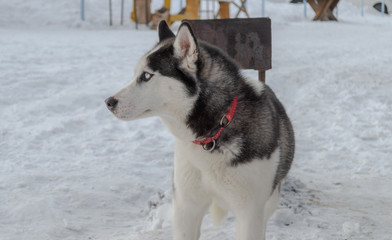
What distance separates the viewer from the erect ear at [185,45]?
2431mm

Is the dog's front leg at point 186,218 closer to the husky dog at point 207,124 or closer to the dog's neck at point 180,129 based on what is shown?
the husky dog at point 207,124

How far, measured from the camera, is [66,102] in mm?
7125

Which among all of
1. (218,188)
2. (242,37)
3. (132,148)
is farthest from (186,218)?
(132,148)

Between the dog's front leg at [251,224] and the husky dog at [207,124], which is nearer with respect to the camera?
the husky dog at [207,124]

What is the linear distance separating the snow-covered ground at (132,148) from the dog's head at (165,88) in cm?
127

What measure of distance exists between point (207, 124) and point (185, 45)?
1.36ft

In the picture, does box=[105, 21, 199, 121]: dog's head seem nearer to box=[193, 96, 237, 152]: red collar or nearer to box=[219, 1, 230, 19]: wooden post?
box=[193, 96, 237, 152]: red collar

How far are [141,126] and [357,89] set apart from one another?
12.3 ft

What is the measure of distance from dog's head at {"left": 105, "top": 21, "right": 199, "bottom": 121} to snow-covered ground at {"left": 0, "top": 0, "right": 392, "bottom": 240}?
1274 mm

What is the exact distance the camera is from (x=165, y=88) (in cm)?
250

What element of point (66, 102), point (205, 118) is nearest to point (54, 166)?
point (66, 102)

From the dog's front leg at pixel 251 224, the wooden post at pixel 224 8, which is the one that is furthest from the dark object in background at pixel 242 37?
the wooden post at pixel 224 8

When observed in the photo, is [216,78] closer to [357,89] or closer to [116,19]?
[357,89]

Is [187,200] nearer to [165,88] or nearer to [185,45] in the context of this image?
[165,88]
